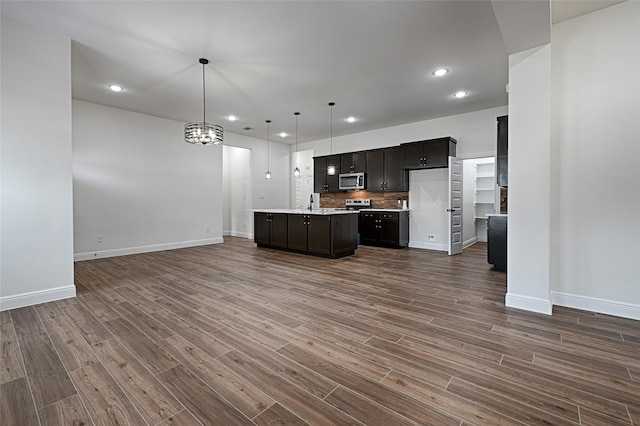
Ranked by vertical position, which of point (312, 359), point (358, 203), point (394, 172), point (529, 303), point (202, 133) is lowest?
point (312, 359)

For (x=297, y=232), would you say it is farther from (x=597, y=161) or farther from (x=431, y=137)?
(x=597, y=161)

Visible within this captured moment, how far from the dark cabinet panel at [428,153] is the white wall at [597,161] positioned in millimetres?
2967

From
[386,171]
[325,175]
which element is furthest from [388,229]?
[325,175]

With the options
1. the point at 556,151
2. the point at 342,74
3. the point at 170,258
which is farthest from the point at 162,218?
the point at 556,151

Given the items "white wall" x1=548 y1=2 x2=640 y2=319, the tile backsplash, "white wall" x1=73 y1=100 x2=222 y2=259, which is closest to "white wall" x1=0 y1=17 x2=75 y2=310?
"white wall" x1=73 y1=100 x2=222 y2=259

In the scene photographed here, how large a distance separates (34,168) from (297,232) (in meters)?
3.98

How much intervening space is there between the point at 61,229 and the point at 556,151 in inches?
222

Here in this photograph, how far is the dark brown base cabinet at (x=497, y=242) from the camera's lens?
446cm

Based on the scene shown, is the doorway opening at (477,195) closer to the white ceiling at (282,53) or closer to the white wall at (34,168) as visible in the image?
the white ceiling at (282,53)

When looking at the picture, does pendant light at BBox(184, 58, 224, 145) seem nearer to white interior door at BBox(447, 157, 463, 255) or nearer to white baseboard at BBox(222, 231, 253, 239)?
white interior door at BBox(447, 157, 463, 255)

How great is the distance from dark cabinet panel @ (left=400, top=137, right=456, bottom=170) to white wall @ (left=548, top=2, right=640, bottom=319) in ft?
9.73

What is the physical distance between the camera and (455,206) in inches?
241

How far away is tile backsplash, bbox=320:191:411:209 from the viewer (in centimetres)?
723

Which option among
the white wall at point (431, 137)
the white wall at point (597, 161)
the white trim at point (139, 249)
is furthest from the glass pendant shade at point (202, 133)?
the white wall at point (431, 137)
